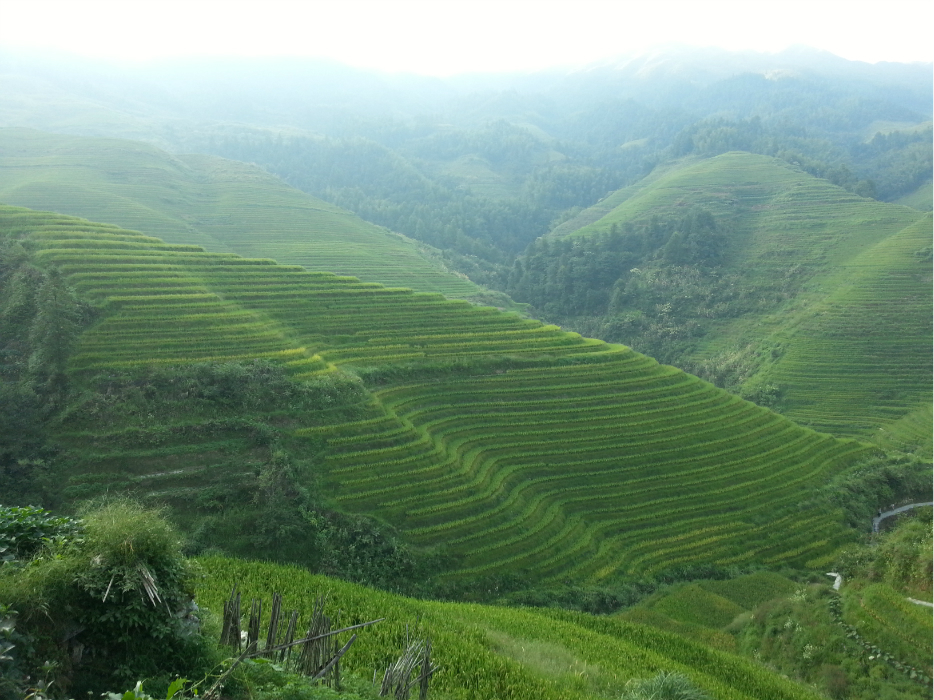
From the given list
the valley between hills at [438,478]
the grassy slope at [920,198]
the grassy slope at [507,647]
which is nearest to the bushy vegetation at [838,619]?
the valley between hills at [438,478]

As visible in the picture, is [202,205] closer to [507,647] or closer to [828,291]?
[828,291]

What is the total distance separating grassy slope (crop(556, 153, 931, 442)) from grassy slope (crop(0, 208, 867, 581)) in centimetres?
1589

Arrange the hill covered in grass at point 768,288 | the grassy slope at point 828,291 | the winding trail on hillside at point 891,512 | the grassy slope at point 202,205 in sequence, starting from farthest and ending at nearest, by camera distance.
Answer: the grassy slope at point 202,205
the hill covered in grass at point 768,288
the grassy slope at point 828,291
the winding trail on hillside at point 891,512

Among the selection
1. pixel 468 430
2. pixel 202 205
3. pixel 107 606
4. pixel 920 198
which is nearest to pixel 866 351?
pixel 468 430

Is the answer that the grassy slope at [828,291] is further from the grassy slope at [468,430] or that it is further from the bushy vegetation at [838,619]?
the bushy vegetation at [838,619]

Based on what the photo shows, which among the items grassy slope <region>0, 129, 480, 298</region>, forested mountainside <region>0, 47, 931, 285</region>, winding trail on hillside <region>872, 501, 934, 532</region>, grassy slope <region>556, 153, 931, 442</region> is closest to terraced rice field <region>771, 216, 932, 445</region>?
grassy slope <region>556, 153, 931, 442</region>

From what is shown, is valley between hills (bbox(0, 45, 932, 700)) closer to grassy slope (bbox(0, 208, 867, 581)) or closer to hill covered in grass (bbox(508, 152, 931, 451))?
grassy slope (bbox(0, 208, 867, 581))

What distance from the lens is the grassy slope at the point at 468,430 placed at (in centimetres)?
2242

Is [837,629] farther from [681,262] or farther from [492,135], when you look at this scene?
[492,135]

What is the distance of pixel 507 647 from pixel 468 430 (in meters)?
15.7

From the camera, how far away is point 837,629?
16672mm

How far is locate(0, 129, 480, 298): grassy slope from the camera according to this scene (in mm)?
63062

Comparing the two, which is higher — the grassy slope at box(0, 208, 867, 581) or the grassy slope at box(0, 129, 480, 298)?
the grassy slope at box(0, 129, 480, 298)

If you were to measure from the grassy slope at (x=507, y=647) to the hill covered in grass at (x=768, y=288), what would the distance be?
35377 millimetres
